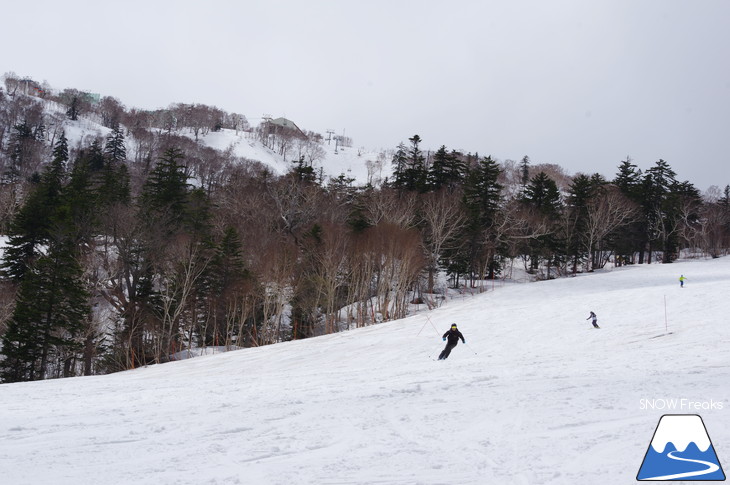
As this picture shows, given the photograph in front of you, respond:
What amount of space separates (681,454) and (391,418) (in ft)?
17.0

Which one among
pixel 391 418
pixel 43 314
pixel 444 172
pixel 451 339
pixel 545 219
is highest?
pixel 444 172

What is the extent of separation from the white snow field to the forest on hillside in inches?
581

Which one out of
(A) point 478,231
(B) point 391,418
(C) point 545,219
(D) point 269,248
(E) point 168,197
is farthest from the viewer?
(C) point 545,219

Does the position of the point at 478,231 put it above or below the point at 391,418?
above

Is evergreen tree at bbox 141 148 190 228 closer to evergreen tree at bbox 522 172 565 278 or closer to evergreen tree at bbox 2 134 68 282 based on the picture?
evergreen tree at bbox 2 134 68 282

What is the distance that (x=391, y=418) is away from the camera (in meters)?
9.70

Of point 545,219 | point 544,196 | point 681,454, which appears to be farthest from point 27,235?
point 544,196

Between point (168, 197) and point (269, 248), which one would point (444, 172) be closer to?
point (269, 248)

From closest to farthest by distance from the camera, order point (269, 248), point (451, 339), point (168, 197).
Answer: point (451, 339), point (269, 248), point (168, 197)

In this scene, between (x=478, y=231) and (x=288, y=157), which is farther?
(x=288, y=157)

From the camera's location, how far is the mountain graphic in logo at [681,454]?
639 cm

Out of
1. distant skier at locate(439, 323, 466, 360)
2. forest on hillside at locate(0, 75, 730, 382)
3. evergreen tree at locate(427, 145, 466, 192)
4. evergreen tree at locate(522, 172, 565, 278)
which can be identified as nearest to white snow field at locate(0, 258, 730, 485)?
distant skier at locate(439, 323, 466, 360)

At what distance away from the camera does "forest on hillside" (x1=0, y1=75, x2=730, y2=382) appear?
31.3 m

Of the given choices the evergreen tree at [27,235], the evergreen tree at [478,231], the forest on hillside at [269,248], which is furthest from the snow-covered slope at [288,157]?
the evergreen tree at [27,235]
